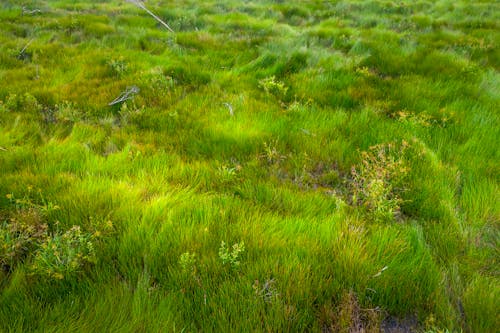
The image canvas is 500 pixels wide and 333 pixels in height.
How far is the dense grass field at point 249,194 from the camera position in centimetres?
204

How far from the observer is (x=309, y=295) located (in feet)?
6.82

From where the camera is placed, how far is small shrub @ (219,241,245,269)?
2223 millimetres

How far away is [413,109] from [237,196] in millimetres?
3203

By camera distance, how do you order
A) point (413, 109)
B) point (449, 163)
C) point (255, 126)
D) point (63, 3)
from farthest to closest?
point (63, 3) → point (413, 109) → point (255, 126) → point (449, 163)

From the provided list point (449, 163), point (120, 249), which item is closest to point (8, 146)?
point (120, 249)

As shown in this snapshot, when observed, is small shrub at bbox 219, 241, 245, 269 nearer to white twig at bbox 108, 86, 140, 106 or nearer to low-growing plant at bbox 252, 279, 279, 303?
low-growing plant at bbox 252, 279, 279, 303

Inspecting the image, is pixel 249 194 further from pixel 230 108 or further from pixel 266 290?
pixel 230 108

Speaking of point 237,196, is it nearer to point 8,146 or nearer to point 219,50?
point 8,146

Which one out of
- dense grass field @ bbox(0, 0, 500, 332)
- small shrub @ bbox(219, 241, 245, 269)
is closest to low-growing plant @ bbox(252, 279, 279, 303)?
dense grass field @ bbox(0, 0, 500, 332)

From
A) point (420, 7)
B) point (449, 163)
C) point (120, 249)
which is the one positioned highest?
point (420, 7)

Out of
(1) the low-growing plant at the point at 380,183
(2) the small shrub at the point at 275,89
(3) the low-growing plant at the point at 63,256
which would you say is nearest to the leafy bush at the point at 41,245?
(3) the low-growing plant at the point at 63,256

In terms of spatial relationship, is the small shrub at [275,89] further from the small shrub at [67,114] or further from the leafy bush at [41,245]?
the leafy bush at [41,245]

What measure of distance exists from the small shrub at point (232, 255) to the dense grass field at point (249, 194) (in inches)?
1.0

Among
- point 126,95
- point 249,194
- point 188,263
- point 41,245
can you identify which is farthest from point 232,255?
point 126,95
